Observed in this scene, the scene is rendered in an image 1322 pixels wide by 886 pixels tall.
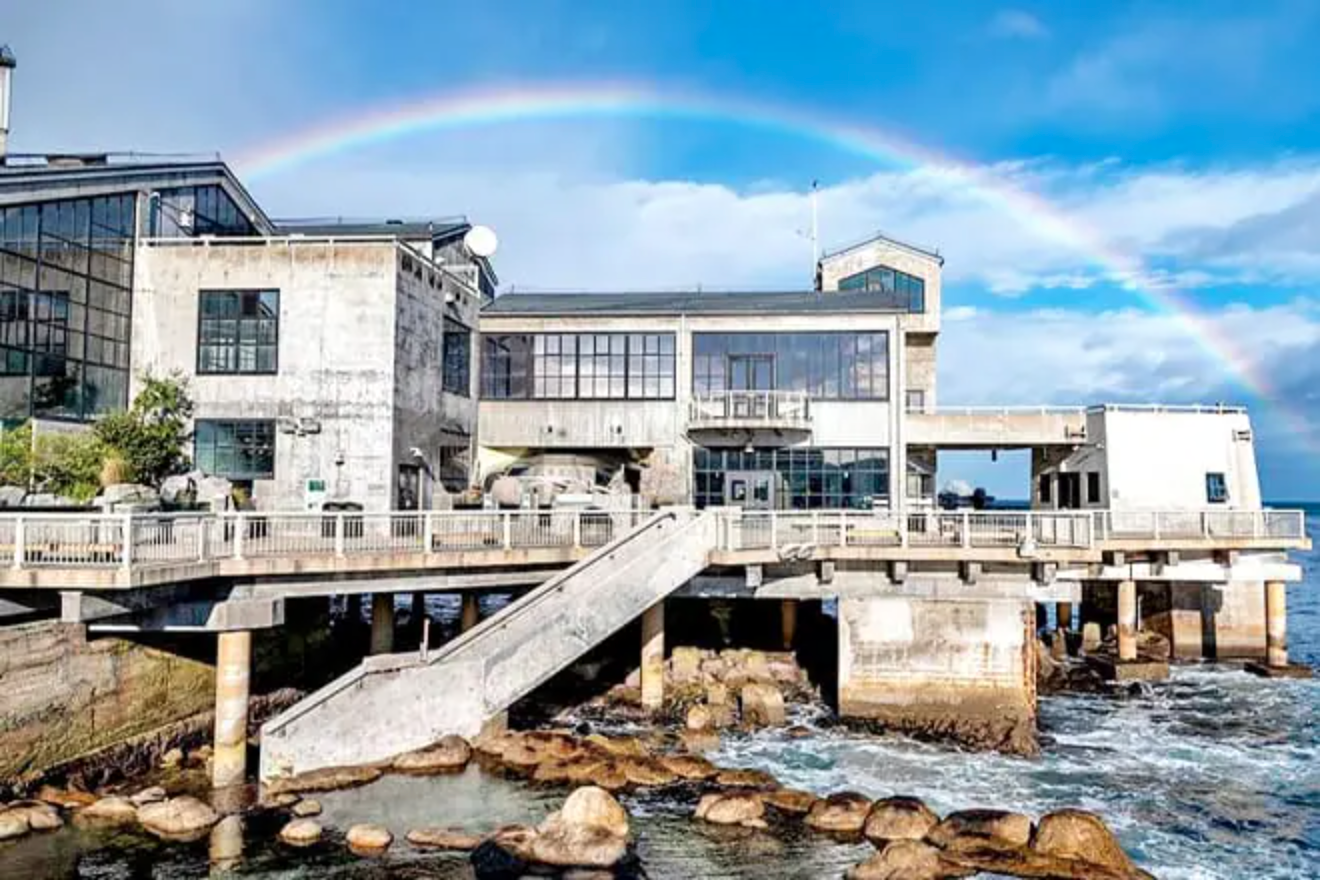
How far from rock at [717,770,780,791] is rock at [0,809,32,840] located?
37.9ft

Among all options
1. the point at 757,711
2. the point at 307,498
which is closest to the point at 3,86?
the point at 307,498

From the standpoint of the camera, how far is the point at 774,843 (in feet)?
52.8

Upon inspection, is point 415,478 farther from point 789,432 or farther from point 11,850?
point 11,850

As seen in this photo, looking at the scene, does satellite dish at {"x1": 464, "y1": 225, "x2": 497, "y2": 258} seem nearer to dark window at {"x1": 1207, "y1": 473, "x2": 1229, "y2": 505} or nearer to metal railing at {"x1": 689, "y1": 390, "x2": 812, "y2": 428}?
metal railing at {"x1": 689, "y1": 390, "x2": 812, "y2": 428}

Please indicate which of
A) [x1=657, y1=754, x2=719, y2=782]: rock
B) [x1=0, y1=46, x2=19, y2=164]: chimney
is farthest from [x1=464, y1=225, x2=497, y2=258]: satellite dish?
[x1=657, y1=754, x2=719, y2=782]: rock

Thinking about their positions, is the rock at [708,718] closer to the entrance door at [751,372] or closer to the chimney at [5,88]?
the entrance door at [751,372]

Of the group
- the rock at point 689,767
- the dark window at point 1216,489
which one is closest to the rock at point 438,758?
the rock at point 689,767

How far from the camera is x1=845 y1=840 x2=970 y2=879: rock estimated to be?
14352 mm

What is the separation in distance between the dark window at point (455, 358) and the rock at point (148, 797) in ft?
57.1

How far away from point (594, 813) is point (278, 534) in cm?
851

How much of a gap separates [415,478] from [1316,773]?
24.4 meters

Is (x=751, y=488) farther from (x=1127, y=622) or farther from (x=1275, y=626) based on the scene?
(x=1275, y=626)

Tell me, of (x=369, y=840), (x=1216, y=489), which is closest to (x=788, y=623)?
(x=369, y=840)

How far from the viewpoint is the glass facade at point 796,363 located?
3528 centimetres
